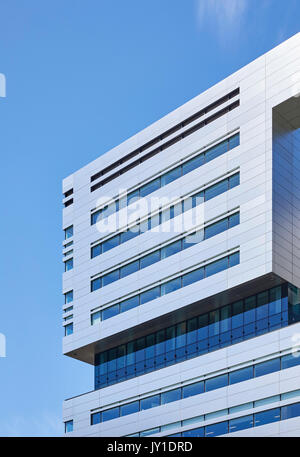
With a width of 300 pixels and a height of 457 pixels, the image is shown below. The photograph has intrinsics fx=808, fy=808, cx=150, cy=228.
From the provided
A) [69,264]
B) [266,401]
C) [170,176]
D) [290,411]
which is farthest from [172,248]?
[290,411]

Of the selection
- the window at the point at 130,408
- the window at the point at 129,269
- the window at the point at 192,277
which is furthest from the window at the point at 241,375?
the window at the point at 129,269

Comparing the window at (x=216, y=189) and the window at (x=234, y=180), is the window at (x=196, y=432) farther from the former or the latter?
the window at (x=234, y=180)

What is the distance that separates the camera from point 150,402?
5988 centimetres

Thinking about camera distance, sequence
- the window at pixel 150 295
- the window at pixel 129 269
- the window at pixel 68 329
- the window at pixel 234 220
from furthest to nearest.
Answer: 1. the window at pixel 68 329
2. the window at pixel 129 269
3. the window at pixel 150 295
4. the window at pixel 234 220

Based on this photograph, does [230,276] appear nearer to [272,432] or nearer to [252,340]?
[252,340]

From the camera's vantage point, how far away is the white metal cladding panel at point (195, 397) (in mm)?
50625

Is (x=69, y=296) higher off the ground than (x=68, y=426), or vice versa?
(x=69, y=296)

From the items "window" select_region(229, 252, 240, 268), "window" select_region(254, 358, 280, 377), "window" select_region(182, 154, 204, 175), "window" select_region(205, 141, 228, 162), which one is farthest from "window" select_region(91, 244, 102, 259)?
"window" select_region(254, 358, 280, 377)

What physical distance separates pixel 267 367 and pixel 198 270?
9.59 m

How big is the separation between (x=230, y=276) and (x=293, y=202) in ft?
23.0

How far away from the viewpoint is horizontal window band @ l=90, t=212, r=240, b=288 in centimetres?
5660

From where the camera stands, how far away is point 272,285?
54.0 metres

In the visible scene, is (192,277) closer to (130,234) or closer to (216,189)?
(216,189)

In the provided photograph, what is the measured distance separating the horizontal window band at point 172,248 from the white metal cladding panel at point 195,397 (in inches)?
325
